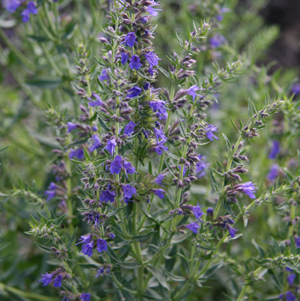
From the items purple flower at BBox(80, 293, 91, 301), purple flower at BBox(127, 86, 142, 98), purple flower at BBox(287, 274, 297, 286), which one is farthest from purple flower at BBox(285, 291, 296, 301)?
purple flower at BBox(127, 86, 142, 98)

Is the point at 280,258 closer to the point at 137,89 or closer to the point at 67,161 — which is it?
the point at 137,89

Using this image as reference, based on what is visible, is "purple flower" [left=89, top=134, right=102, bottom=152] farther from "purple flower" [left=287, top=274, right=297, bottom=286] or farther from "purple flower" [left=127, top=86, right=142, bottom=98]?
"purple flower" [left=287, top=274, right=297, bottom=286]

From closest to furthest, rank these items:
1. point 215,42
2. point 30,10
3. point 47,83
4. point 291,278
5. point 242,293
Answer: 1. point 242,293
2. point 291,278
3. point 30,10
4. point 47,83
5. point 215,42

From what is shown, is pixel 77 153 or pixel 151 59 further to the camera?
pixel 77 153

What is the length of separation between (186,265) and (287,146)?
145 centimetres

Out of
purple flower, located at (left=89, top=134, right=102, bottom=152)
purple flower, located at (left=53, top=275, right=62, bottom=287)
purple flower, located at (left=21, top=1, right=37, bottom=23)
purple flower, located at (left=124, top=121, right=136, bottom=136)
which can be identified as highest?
purple flower, located at (left=21, top=1, right=37, bottom=23)

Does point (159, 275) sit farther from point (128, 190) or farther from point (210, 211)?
point (128, 190)

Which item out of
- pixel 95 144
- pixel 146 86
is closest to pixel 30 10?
pixel 95 144

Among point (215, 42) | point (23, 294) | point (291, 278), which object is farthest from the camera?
point (215, 42)

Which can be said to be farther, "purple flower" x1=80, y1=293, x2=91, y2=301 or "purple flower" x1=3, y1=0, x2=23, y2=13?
"purple flower" x1=3, y1=0, x2=23, y2=13

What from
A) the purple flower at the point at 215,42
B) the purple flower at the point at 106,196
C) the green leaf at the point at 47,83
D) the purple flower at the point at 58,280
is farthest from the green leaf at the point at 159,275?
the purple flower at the point at 215,42

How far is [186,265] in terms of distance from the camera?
86.8 inches

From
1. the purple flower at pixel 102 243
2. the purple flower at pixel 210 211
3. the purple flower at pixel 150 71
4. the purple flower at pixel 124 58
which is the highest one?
the purple flower at pixel 124 58

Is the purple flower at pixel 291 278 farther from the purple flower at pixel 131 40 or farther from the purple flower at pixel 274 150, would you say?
the purple flower at pixel 131 40
